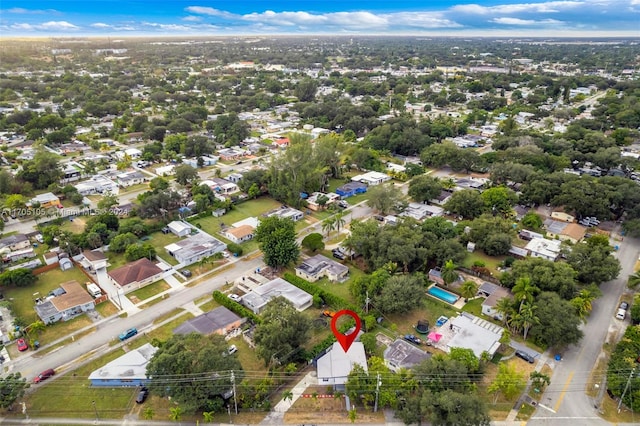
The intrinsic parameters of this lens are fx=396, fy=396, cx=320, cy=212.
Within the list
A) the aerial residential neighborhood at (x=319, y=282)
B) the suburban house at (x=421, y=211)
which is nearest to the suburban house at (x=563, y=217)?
the aerial residential neighborhood at (x=319, y=282)

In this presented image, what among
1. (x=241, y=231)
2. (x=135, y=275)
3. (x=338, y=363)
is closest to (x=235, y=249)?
(x=241, y=231)

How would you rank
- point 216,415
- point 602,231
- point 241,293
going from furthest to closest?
point 602,231 < point 241,293 < point 216,415

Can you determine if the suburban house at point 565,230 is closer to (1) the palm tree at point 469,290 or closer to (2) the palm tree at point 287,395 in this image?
(1) the palm tree at point 469,290

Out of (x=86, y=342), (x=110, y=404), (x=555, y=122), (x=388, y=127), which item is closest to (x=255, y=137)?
(x=388, y=127)

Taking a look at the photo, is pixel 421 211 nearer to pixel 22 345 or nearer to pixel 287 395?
pixel 287 395

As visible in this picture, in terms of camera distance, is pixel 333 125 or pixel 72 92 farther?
pixel 72 92

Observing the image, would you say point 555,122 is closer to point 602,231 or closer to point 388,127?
point 388,127
